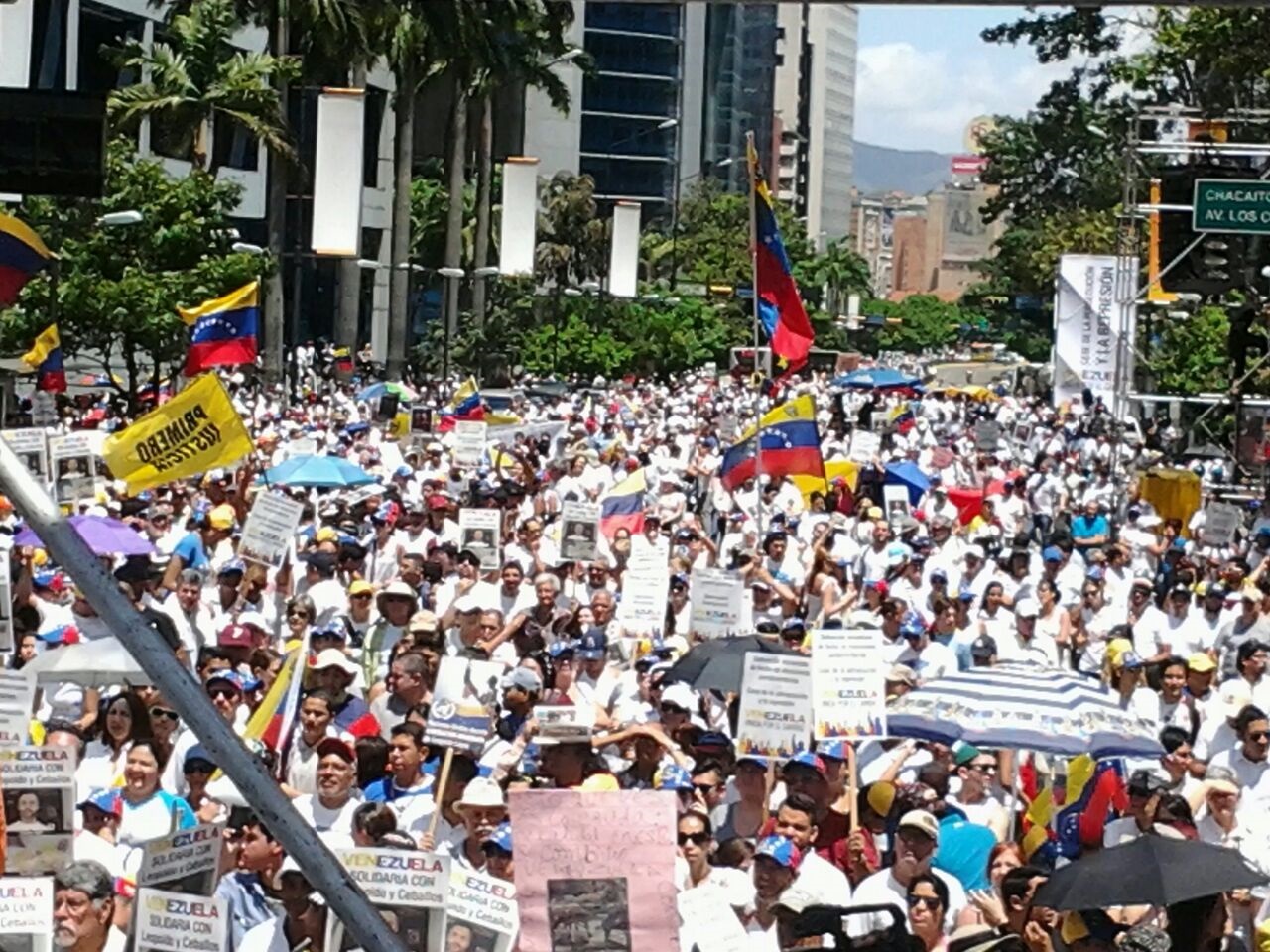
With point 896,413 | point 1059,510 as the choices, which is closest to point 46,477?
point 1059,510

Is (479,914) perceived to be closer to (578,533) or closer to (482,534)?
(482,534)

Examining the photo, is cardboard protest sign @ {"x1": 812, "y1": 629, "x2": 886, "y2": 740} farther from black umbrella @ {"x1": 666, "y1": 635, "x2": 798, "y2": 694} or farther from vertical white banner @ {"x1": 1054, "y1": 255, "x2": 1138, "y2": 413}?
vertical white banner @ {"x1": 1054, "y1": 255, "x2": 1138, "y2": 413}

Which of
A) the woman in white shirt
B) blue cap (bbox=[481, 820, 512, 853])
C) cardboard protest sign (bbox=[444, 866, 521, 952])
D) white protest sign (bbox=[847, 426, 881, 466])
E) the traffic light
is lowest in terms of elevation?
the woman in white shirt

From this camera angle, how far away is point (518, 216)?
50469mm

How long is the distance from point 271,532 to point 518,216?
34976 millimetres

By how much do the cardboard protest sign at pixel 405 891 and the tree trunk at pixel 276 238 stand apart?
41.1 m

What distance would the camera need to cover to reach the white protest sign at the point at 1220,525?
23.1 m

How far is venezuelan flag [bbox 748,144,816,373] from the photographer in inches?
834

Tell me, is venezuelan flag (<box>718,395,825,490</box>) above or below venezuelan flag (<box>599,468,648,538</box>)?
above

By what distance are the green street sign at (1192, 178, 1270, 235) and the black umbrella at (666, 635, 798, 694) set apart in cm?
1181

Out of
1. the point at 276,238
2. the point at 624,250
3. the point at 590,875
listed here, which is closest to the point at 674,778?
the point at 590,875

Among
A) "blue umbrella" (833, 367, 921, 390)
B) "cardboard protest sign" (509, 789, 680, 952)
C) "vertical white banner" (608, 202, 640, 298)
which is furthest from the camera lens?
"vertical white banner" (608, 202, 640, 298)

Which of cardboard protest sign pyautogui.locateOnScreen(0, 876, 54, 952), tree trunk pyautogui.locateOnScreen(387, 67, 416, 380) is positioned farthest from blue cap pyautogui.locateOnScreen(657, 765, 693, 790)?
tree trunk pyautogui.locateOnScreen(387, 67, 416, 380)

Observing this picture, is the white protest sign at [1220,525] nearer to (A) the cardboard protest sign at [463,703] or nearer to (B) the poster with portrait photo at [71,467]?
(B) the poster with portrait photo at [71,467]
